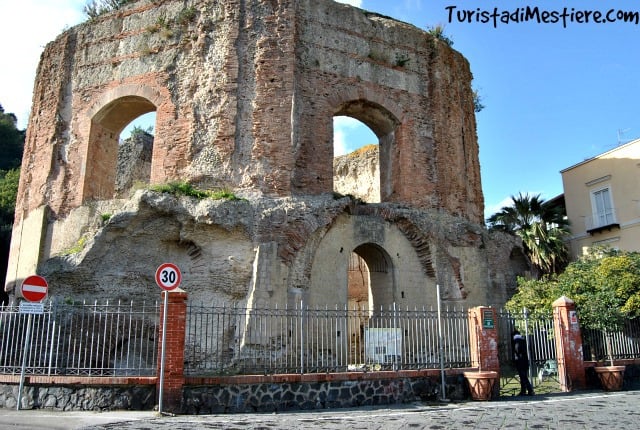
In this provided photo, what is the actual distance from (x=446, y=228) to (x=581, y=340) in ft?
15.7

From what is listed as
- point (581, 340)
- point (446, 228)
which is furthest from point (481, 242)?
point (581, 340)

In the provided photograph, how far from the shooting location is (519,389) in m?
11.9

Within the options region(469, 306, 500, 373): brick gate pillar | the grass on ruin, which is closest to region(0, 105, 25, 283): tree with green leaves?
the grass on ruin

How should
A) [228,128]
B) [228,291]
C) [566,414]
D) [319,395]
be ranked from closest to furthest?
[566,414], [319,395], [228,291], [228,128]

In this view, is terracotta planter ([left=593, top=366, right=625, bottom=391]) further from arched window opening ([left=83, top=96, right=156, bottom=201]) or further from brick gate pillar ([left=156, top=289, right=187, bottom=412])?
arched window opening ([left=83, top=96, right=156, bottom=201])

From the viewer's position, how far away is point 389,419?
27.5 ft

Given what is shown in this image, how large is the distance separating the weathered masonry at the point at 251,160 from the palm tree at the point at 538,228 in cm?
292

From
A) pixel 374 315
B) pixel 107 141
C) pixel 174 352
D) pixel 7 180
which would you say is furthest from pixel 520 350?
pixel 7 180

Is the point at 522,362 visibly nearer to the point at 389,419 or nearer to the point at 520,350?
the point at 520,350

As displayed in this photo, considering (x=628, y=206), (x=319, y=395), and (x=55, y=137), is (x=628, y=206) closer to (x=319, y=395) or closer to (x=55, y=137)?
(x=319, y=395)

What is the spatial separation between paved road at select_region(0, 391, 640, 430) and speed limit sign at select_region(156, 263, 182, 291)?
1857 mm

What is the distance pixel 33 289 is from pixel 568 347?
10.1 metres

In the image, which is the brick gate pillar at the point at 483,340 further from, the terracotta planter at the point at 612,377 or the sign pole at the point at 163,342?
the sign pole at the point at 163,342

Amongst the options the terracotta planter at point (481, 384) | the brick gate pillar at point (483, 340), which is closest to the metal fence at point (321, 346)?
the brick gate pillar at point (483, 340)
